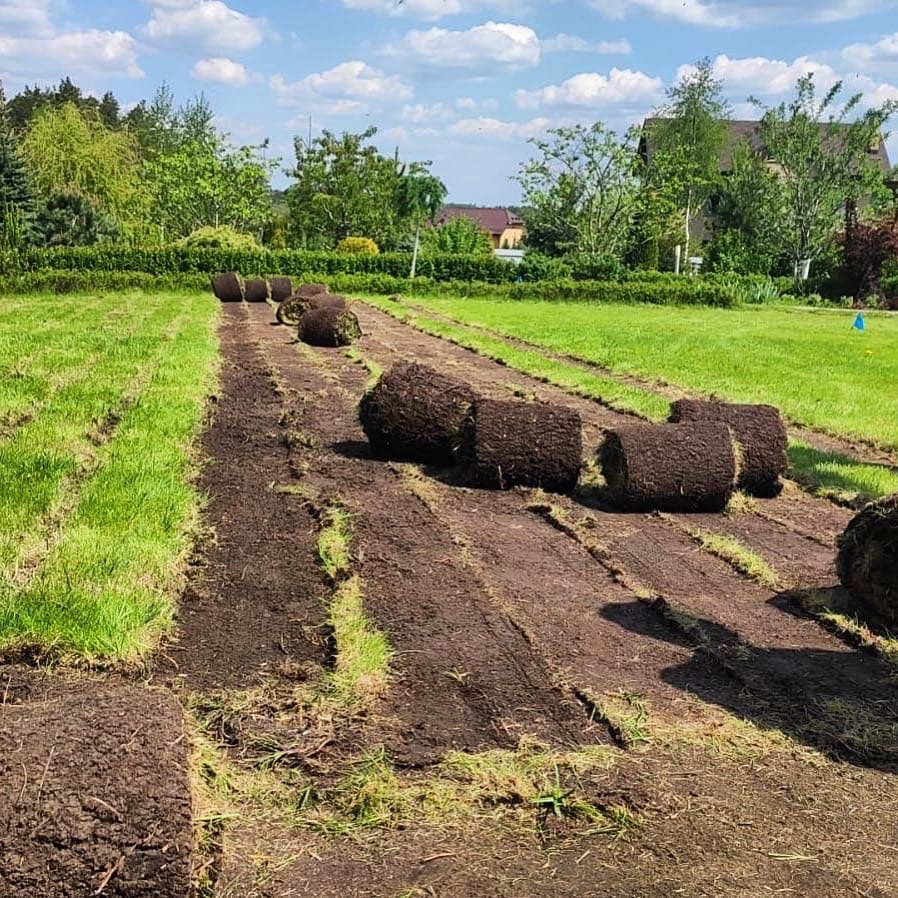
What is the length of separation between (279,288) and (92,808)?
104 ft

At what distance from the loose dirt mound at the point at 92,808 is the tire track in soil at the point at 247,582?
1712mm

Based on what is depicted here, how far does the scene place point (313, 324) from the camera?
20953 millimetres

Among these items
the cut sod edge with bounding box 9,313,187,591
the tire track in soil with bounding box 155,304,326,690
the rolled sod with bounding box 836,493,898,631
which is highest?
the rolled sod with bounding box 836,493,898,631

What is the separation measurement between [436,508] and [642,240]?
2210 inches

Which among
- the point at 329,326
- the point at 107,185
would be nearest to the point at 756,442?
the point at 329,326

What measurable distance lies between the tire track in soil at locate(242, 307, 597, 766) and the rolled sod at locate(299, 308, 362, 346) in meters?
11.5

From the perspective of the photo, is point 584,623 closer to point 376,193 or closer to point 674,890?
point 674,890

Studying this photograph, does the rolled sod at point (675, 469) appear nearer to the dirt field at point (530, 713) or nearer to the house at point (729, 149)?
the dirt field at point (530, 713)

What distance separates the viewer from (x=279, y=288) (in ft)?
110

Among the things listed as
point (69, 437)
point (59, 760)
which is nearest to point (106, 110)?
point (69, 437)

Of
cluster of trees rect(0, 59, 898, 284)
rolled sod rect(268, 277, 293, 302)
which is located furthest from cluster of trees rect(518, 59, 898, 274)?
rolled sod rect(268, 277, 293, 302)

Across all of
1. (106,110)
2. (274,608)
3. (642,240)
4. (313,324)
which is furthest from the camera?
(106,110)

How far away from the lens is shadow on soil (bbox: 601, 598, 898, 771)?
15.0ft

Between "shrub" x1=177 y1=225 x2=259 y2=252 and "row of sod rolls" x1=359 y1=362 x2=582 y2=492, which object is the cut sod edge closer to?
"row of sod rolls" x1=359 y1=362 x2=582 y2=492
